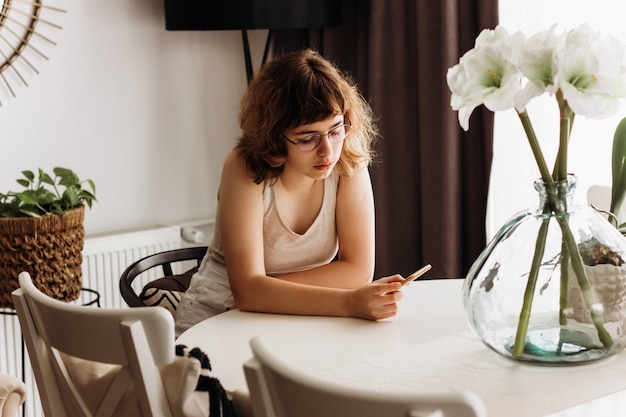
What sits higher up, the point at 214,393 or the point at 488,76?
the point at 488,76

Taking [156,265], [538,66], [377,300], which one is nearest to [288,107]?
[377,300]

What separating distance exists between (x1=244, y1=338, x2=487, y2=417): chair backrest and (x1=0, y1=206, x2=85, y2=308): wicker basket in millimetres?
1688

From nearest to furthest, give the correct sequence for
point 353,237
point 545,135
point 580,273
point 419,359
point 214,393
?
point 214,393 < point 580,273 < point 419,359 < point 353,237 < point 545,135

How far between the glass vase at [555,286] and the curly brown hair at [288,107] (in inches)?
27.6

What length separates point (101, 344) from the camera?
141 cm

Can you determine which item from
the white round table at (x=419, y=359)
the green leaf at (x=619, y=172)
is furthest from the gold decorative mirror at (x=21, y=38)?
the green leaf at (x=619, y=172)

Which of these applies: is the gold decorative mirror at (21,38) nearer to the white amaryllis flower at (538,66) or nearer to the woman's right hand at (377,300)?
the woman's right hand at (377,300)

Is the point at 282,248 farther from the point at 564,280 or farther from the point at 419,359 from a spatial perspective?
the point at 564,280

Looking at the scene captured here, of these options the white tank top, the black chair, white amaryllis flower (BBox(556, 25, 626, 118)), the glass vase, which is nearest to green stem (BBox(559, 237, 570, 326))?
the glass vase

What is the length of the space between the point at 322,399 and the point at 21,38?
8.48 ft

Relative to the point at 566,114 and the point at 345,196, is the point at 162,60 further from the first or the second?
the point at 566,114

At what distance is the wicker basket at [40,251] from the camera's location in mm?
2697

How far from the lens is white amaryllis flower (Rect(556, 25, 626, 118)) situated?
135 centimetres

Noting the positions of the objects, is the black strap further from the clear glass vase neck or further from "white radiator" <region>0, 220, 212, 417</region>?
"white radiator" <region>0, 220, 212, 417</region>
